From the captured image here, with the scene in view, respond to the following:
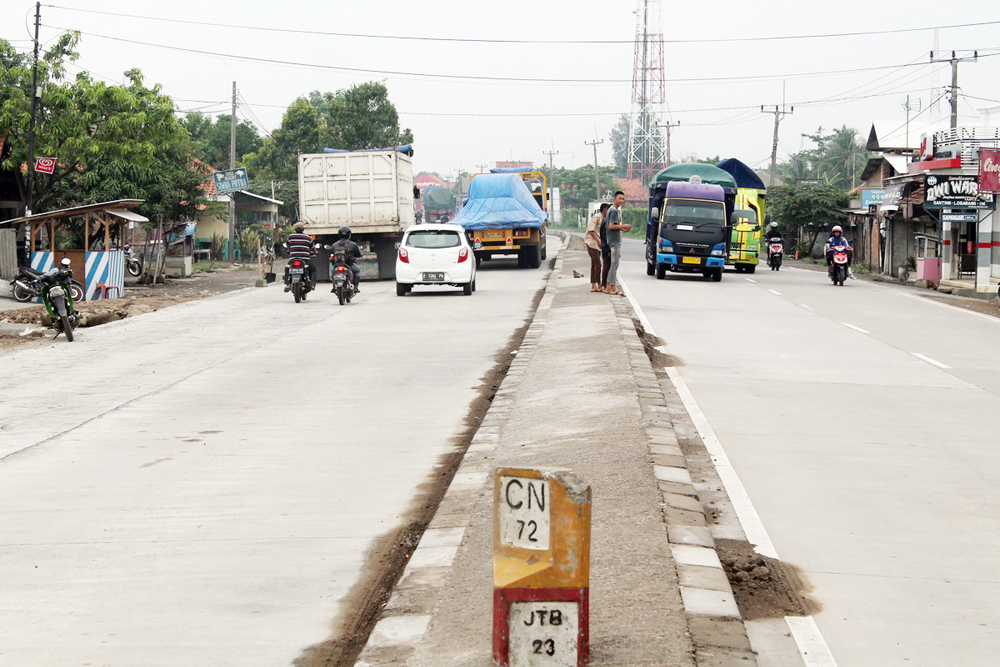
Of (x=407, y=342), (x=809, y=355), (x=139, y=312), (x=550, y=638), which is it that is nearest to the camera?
(x=550, y=638)

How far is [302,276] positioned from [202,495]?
15.3 m

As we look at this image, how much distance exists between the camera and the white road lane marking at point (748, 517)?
14.8ft

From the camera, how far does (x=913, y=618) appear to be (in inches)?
194

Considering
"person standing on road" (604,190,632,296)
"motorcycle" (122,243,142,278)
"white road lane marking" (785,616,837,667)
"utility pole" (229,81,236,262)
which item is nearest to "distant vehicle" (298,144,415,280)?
"motorcycle" (122,243,142,278)

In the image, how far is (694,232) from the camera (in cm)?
2989

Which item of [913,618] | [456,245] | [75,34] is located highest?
[75,34]

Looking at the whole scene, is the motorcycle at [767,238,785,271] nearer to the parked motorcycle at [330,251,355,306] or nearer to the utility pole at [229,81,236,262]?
the utility pole at [229,81,236,262]

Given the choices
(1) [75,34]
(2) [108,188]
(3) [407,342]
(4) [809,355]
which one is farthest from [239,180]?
(4) [809,355]

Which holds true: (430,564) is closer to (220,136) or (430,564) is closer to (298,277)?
(298,277)

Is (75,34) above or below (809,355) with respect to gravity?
above

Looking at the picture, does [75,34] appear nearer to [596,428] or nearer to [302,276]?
[302,276]

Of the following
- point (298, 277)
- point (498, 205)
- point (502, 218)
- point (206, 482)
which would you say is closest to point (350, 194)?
point (502, 218)

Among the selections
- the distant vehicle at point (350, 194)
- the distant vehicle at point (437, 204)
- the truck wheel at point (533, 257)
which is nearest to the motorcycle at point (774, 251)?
the truck wheel at point (533, 257)

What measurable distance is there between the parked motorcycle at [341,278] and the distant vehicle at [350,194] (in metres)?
6.51
